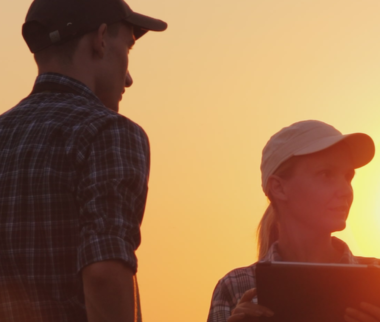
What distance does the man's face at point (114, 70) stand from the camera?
250 centimetres

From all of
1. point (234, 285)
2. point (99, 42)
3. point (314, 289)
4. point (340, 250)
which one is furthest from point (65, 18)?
point (340, 250)

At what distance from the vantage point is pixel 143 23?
2.64 m

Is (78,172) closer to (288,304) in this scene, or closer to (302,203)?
(288,304)

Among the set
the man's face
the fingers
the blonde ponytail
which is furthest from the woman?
the man's face

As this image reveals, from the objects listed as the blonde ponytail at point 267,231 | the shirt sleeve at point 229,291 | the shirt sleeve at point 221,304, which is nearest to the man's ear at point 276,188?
the blonde ponytail at point 267,231

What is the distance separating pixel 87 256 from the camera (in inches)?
79.5

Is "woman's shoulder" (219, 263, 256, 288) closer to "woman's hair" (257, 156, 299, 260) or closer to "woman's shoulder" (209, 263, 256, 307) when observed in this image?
"woman's shoulder" (209, 263, 256, 307)

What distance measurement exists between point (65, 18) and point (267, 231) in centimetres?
196

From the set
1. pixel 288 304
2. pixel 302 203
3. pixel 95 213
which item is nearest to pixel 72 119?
pixel 95 213

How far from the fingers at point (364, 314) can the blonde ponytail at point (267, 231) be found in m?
1.27

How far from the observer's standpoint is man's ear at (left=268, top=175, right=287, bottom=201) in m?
3.58

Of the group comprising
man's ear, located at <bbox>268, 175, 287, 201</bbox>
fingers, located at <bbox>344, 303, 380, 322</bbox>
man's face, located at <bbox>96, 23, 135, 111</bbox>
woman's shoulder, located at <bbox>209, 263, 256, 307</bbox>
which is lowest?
woman's shoulder, located at <bbox>209, 263, 256, 307</bbox>

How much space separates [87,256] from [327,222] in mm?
1688

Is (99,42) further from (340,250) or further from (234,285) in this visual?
(340,250)
